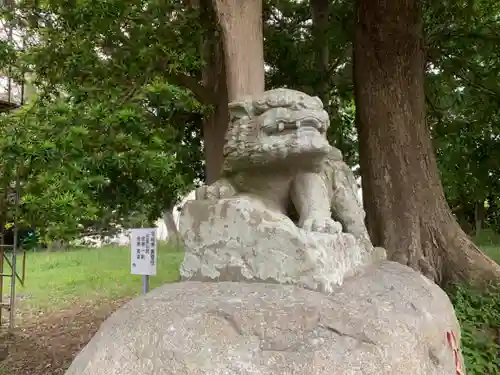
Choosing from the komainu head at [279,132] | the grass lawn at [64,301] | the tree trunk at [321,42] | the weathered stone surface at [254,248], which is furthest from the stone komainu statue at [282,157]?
the tree trunk at [321,42]

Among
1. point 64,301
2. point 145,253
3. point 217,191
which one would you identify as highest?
point 217,191

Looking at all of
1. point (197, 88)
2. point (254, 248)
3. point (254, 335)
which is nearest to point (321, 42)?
point (197, 88)

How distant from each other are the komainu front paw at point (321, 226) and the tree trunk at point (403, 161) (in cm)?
238

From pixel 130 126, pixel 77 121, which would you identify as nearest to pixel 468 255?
pixel 130 126

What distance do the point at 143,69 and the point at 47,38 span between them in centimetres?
107

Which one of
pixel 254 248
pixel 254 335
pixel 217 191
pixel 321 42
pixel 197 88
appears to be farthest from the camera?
pixel 321 42

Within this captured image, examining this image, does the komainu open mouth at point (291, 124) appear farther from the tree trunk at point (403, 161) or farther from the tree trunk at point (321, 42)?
the tree trunk at point (321, 42)

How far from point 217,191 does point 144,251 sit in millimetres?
894

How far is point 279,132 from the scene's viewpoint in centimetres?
250

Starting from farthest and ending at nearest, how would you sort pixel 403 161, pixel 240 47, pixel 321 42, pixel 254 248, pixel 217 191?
1. pixel 321 42
2. pixel 403 161
3. pixel 240 47
4. pixel 217 191
5. pixel 254 248

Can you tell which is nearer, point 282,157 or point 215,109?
point 282,157

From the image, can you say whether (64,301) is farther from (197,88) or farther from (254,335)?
(254,335)

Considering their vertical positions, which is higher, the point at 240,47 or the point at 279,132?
the point at 240,47

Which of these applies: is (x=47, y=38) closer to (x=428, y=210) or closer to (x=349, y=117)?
(x=428, y=210)
